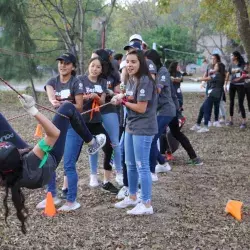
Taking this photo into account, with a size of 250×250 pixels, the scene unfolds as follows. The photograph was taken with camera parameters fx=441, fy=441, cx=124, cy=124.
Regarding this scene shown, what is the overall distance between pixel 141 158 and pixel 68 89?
109 cm

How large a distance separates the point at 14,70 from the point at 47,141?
1165 centimetres

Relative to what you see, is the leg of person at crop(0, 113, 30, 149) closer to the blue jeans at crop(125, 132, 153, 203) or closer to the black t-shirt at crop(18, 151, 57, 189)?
the black t-shirt at crop(18, 151, 57, 189)

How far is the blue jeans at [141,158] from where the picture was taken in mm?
4230

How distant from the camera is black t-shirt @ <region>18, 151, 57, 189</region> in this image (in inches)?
134

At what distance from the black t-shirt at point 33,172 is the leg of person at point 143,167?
0.97 metres

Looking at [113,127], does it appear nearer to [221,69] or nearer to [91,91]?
[91,91]

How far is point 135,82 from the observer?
4258 millimetres

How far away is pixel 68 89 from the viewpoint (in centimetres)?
462

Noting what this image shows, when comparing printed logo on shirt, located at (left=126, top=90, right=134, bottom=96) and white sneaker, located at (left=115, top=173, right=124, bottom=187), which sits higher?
printed logo on shirt, located at (left=126, top=90, right=134, bottom=96)

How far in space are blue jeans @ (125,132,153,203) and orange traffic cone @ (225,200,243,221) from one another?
80cm

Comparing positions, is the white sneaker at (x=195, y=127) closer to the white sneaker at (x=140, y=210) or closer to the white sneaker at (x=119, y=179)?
the white sneaker at (x=119, y=179)

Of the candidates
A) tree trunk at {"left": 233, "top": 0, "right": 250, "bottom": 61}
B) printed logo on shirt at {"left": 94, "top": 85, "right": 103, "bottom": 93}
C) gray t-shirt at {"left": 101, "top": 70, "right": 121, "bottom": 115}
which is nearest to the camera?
printed logo on shirt at {"left": 94, "top": 85, "right": 103, "bottom": 93}

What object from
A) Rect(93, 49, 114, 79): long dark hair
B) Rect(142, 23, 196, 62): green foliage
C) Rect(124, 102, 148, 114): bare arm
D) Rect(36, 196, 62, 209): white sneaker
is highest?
Rect(142, 23, 196, 62): green foliage

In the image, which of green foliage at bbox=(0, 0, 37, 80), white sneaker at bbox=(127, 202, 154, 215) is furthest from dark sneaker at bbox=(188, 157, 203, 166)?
green foliage at bbox=(0, 0, 37, 80)
